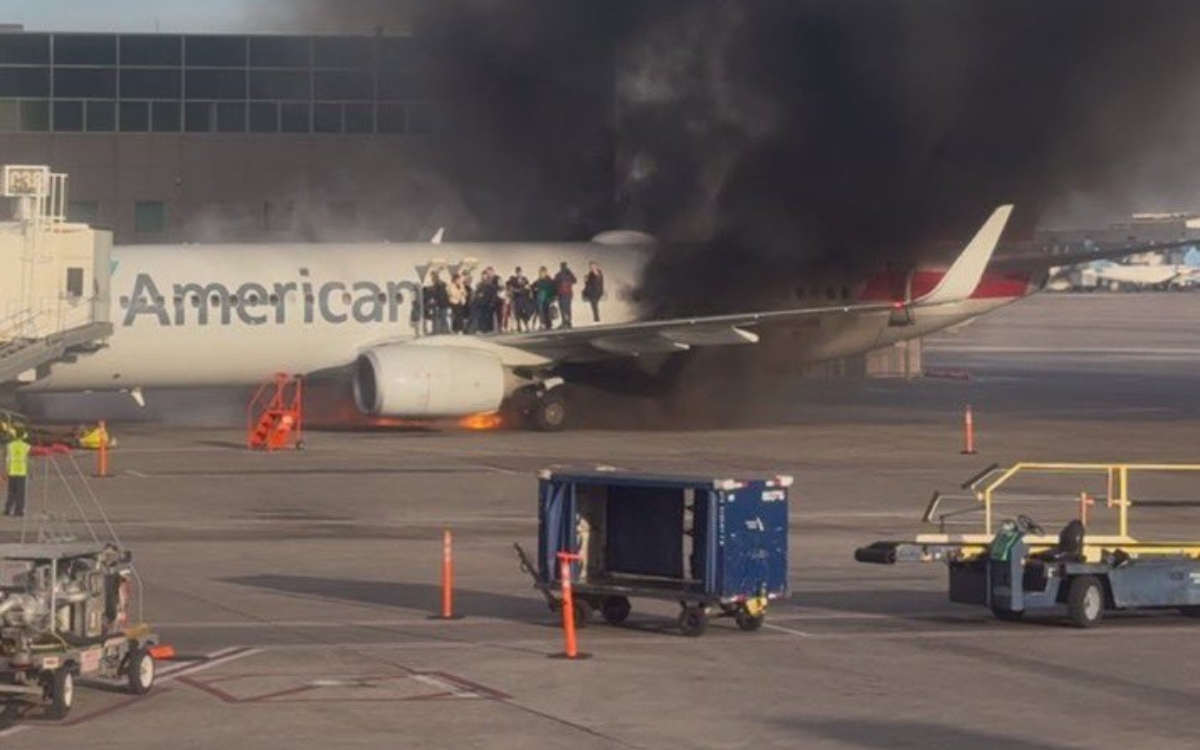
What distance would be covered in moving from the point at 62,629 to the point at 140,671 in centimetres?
73

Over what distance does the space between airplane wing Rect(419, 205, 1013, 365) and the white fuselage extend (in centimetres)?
174

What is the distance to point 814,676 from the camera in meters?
21.0

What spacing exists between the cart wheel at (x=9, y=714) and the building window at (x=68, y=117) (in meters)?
51.3

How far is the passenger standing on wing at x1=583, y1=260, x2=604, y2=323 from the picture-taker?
5084 cm

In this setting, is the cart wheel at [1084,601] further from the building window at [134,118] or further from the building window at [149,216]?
the building window at [134,118]

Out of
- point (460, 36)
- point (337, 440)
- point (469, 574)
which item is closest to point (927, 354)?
point (460, 36)

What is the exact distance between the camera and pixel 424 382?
46.5 metres

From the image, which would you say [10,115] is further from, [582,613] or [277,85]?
[582,613]

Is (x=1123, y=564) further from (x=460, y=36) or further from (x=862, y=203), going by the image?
(x=460, y=36)

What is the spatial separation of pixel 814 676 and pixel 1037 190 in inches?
1287

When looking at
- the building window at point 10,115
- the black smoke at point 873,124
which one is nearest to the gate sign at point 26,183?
the black smoke at point 873,124

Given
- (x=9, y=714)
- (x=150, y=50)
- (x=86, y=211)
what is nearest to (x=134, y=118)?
(x=150, y=50)

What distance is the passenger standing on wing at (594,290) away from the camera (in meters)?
50.8

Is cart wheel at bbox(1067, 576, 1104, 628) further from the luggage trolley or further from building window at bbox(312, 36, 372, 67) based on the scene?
building window at bbox(312, 36, 372, 67)
